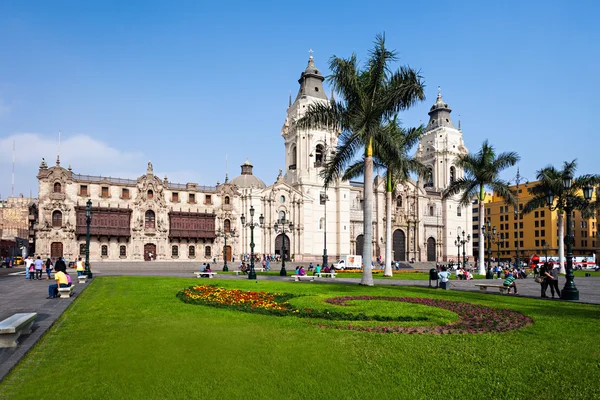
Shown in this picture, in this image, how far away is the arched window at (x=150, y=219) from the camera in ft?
195

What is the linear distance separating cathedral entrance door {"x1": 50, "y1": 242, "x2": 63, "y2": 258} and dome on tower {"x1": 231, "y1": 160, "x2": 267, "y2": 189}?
24923 mm

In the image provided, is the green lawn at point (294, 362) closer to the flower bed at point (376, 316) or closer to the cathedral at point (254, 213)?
the flower bed at point (376, 316)

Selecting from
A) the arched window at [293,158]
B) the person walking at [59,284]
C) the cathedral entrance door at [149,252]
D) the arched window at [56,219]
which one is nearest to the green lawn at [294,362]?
the person walking at [59,284]

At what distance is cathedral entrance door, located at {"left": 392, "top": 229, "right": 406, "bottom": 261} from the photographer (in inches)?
2982

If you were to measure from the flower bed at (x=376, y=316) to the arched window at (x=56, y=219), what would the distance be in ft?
144

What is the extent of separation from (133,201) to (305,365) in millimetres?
55599

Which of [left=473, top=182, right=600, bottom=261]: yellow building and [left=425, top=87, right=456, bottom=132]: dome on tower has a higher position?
[left=425, top=87, right=456, bottom=132]: dome on tower

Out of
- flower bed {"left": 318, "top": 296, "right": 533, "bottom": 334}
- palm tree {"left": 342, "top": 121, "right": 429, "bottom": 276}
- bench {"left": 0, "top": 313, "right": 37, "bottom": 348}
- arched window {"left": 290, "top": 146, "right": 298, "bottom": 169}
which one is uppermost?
arched window {"left": 290, "top": 146, "right": 298, "bottom": 169}

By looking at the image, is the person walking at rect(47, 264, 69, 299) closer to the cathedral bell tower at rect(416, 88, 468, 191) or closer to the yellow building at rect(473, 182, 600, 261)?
the cathedral bell tower at rect(416, 88, 468, 191)

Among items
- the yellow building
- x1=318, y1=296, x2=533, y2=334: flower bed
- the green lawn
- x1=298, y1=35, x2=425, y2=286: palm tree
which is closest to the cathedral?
the yellow building

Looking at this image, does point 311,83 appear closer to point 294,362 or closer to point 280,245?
point 280,245

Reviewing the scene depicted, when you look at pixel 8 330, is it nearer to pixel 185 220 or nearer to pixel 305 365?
pixel 305 365

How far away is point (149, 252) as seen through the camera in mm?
59000

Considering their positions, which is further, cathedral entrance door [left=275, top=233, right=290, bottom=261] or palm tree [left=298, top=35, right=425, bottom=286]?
cathedral entrance door [left=275, top=233, right=290, bottom=261]
